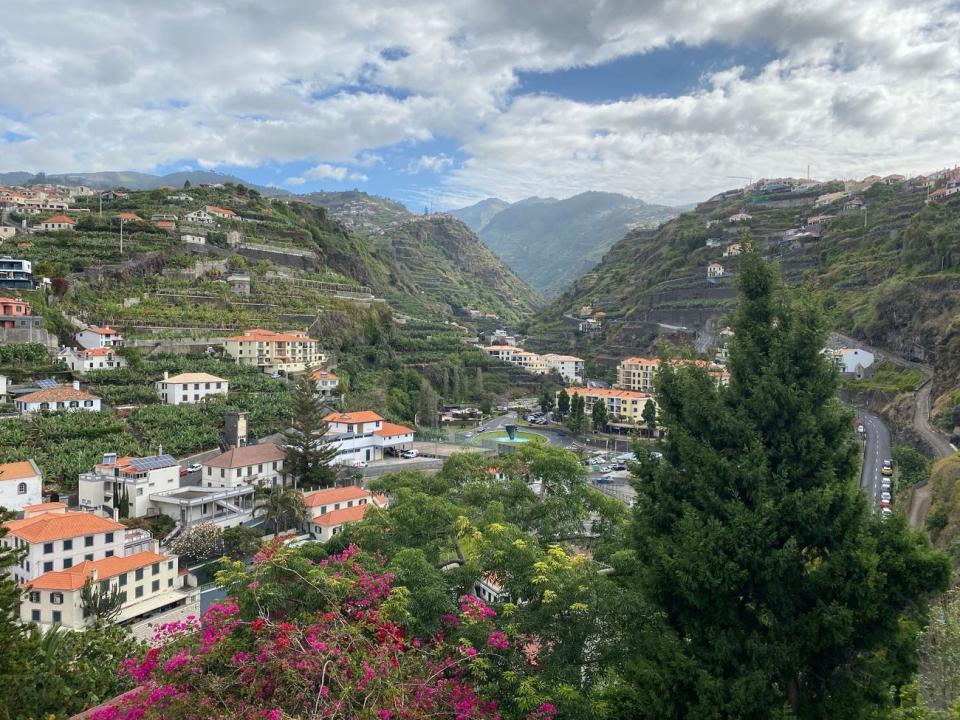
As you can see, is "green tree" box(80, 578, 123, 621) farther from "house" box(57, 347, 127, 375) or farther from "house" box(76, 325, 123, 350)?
"house" box(76, 325, 123, 350)

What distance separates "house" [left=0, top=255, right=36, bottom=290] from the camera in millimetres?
36781

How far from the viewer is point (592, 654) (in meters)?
7.55

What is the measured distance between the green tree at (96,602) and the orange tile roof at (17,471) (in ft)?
24.7

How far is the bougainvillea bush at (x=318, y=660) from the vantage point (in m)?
5.24

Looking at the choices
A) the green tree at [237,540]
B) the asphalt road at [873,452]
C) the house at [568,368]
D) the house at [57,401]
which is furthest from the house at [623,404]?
the house at [57,401]

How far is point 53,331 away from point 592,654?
38.8 meters

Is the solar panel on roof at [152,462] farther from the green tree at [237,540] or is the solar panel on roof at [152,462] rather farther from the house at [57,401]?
the house at [57,401]

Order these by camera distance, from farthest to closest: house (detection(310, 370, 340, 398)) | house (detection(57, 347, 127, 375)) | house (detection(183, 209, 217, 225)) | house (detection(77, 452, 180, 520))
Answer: house (detection(183, 209, 217, 225))
house (detection(310, 370, 340, 398))
house (detection(57, 347, 127, 375))
house (detection(77, 452, 180, 520))

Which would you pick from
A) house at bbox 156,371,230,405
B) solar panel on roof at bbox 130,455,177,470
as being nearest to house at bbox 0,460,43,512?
solar panel on roof at bbox 130,455,177,470

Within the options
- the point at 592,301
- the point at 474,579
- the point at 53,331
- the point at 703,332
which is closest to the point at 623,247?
the point at 592,301

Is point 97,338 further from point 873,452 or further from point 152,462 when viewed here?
point 873,452

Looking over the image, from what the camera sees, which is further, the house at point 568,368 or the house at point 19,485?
the house at point 568,368

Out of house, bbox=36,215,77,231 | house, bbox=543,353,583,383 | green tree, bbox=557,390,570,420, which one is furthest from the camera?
house, bbox=543,353,583,383

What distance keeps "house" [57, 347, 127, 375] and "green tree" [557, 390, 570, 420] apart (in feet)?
A: 106
